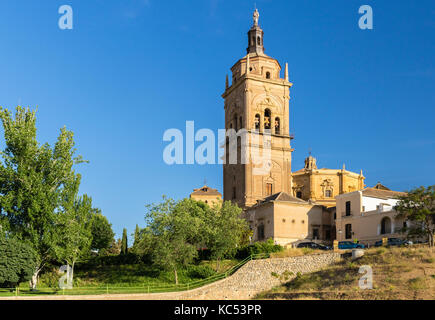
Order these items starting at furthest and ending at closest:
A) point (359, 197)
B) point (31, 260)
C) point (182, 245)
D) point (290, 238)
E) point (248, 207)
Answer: point (248, 207), point (290, 238), point (359, 197), point (182, 245), point (31, 260)

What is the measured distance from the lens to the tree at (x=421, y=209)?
37.5 meters

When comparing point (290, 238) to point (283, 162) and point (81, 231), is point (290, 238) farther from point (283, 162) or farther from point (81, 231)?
point (81, 231)

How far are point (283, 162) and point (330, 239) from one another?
12.3 m

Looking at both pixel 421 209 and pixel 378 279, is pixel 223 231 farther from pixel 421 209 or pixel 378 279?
pixel 421 209

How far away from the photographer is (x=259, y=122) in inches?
2440

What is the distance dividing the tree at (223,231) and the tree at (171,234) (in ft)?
4.73

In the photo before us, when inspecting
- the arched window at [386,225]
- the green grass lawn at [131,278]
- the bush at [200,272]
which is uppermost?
the arched window at [386,225]

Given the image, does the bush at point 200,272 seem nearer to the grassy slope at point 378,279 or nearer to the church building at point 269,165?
the grassy slope at point 378,279

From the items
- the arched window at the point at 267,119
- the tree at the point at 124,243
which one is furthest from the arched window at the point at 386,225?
the tree at the point at 124,243

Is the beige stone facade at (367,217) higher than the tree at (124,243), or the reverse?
the beige stone facade at (367,217)

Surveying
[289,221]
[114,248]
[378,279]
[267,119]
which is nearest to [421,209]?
[378,279]

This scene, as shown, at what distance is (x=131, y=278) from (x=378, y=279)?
20639 millimetres

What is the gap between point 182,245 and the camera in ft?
133
